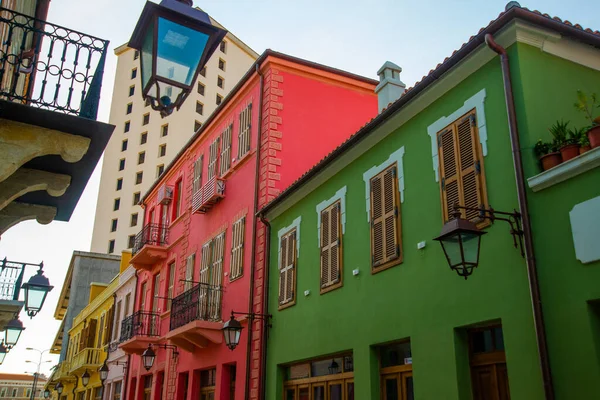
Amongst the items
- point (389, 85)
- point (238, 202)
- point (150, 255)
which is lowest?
point (238, 202)

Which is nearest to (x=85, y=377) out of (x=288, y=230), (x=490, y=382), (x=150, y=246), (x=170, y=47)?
(x=150, y=246)

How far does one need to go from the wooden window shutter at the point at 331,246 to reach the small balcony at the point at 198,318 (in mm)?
4893

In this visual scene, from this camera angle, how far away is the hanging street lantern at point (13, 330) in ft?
51.6

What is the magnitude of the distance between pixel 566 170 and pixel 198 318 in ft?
38.5

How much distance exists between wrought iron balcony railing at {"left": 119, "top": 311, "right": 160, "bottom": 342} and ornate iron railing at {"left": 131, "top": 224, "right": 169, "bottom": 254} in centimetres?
261

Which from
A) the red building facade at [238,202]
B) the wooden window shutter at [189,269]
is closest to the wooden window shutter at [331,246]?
the red building facade at [238,202]

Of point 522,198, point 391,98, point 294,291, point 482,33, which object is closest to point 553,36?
point 482,33

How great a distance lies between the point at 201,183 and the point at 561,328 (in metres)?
15.0

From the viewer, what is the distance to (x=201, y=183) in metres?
20.4

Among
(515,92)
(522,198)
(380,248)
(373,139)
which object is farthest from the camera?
(373,139)

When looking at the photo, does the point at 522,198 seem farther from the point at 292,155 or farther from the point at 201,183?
the point at 201,183

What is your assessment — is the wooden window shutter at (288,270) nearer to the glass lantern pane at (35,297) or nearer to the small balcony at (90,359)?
the glass lantern pane at (35,297)

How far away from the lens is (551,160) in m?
7.33

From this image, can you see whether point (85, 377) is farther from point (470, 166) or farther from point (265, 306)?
point (470, 166)
